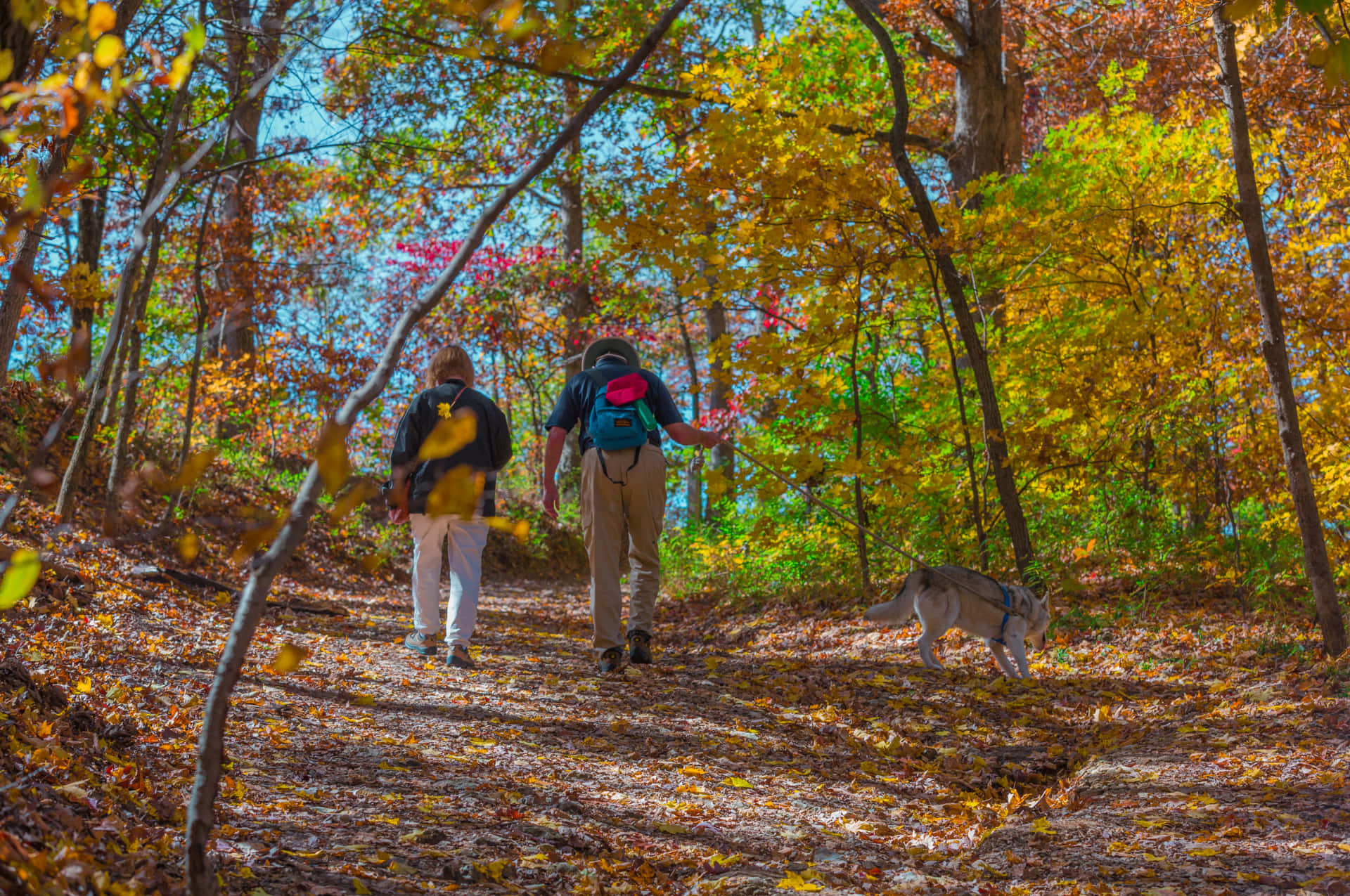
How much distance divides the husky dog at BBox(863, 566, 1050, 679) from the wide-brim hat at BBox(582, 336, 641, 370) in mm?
2255

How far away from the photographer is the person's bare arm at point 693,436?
539 centimetres

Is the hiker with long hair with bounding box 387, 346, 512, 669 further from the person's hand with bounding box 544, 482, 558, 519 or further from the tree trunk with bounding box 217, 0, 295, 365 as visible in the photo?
the tree trunk with bounding box 217, 0, 295, 365

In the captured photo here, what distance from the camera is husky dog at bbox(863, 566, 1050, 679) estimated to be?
19.2 feet

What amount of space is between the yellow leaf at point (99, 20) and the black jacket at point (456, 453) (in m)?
3.76

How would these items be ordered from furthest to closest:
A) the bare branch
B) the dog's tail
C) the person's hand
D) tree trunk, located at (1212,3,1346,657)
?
1. the bare branch
2. the dog's tail
3. the person's hand
4. tree trunk, located at (1212,3,1346,657)

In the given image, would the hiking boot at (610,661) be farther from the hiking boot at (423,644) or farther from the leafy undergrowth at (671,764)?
the hiking boot at (423,644)

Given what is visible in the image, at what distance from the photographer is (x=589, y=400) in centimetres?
585

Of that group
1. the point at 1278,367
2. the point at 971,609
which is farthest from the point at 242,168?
the point at 1278,367

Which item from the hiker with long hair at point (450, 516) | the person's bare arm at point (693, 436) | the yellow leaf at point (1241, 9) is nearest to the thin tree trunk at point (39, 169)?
the hiker with long hair at point (450, 516)

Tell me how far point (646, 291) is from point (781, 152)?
10.6 m

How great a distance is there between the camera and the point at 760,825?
3271 mm

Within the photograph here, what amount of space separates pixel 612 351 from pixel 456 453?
1224 millimetres

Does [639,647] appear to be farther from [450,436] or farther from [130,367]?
[130,367]

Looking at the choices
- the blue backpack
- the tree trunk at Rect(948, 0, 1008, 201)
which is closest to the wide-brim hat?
the blue backpack
